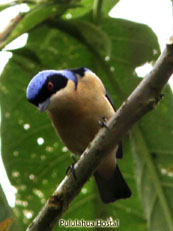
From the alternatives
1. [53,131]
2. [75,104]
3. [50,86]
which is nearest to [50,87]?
[50,86]

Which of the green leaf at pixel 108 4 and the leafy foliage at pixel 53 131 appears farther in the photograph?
the green leaf at pixel 108 4

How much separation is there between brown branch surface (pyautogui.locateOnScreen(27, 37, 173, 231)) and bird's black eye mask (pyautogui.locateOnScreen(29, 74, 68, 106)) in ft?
3.31

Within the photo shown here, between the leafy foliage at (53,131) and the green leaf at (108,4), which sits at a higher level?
the green leaf at (108,4)

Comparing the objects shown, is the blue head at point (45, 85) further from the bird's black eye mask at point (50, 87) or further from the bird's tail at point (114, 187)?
the bird's tail at point (114, 187)

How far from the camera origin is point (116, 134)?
2.67 metres

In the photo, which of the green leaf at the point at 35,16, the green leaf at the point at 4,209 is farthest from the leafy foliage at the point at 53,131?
the green leaf at the point at 4,209

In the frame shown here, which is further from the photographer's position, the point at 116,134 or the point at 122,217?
the point at 122,217

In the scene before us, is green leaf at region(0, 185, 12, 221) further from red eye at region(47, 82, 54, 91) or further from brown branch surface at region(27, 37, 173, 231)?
red eye at region(47, 82, 54, 91)

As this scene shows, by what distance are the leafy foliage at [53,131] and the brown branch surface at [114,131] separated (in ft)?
4.48

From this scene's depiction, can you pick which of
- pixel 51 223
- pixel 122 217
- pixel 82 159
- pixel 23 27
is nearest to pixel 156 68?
pixel 82 159

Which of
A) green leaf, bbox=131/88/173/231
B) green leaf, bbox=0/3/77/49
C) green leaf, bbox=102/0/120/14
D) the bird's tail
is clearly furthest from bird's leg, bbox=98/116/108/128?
green leaf, bbox=102/0/120/14

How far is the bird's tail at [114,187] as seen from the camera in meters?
4.33

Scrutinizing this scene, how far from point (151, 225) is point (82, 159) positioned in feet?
4.37

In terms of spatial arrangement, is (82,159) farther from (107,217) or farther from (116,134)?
(107,217)
